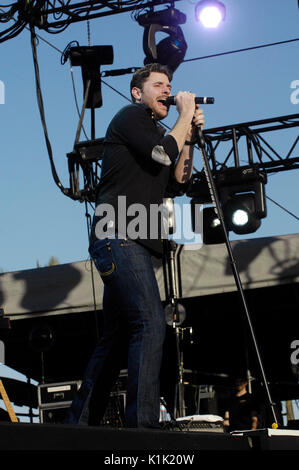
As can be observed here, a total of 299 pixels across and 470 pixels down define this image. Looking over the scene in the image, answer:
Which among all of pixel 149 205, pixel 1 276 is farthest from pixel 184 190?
pixel 1 276

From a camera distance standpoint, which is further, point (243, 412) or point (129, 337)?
point (243, 412)

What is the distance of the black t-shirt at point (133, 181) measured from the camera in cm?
281

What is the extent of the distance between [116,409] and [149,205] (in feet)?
12.7

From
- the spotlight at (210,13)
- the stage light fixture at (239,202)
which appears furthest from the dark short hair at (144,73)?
the stage light fixture at (239,202)

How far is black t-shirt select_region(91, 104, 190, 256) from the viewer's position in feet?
9.20

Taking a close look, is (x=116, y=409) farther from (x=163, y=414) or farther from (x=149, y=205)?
(x=149, y=205)

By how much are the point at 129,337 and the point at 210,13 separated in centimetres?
609

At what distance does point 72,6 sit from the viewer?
808 cm

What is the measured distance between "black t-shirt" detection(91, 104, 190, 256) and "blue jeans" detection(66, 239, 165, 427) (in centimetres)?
7

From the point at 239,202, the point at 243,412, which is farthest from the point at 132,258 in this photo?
the point at 239,202

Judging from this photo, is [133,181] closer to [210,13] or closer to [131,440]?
[131,440]

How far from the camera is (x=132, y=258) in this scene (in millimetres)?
2744

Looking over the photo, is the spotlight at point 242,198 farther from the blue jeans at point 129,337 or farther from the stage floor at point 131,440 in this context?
the stage floor at point 131,440

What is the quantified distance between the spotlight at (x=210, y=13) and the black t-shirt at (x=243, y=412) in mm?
4330
